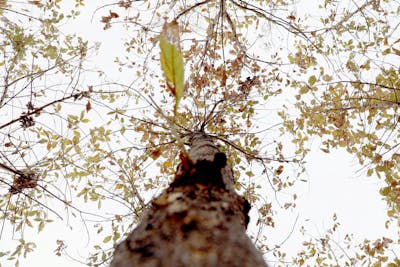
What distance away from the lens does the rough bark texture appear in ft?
2.32

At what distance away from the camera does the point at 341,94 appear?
3.90m

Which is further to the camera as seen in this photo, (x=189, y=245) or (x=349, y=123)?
(x=349, y=123)

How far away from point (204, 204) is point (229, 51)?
413 centimetres

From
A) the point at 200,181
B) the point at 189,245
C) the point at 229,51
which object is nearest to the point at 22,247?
the point at 200,181

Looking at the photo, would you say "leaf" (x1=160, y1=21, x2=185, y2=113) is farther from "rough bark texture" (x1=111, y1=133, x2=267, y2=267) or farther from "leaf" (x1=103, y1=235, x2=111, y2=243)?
"leaf" (x1=103, y1=235, x2=111, y2=243)

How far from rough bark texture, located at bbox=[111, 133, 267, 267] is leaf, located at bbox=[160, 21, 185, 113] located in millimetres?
376

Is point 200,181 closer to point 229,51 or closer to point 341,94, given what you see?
point 341,94

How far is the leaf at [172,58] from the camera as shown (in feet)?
3.37

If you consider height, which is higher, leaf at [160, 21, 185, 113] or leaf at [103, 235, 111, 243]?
leaf at [103, 235, 111, 243]

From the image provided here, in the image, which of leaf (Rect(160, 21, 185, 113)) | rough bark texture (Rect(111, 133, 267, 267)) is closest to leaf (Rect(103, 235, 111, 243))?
rough bark texture (Rect(111, 133, 267, 267))

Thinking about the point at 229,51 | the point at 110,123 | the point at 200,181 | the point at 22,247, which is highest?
the point at 229,51

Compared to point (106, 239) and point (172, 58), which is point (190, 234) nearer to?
point (172, 58)

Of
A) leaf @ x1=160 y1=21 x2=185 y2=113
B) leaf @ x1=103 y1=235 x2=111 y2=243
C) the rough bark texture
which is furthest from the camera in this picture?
leaf @ x1=103 y1=235 x2=111 y2=243

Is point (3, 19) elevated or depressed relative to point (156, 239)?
elevated
